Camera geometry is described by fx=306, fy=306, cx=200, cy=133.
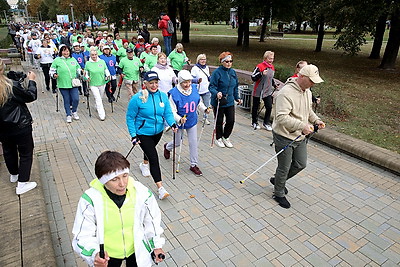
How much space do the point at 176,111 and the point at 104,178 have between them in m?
3.30

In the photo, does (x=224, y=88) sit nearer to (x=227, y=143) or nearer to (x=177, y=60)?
(x=227, y=143)

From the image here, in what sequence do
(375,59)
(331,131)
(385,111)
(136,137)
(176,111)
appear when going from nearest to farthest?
(136,137) < (176,111) < (331,131) < (385,111) < (375,59)

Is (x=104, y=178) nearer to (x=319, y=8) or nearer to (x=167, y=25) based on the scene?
(x=167, y=25)

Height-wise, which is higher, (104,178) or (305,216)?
(104,178)

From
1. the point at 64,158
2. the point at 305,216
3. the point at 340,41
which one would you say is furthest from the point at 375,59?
the point at 64,158

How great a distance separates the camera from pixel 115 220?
247 cm

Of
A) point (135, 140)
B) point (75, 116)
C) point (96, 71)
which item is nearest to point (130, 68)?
point (96, 71)

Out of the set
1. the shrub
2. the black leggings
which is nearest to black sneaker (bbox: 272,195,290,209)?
the black leggings

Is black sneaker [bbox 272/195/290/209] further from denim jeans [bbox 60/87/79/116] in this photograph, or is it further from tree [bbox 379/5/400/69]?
tree [bbox 379/5/400/69]

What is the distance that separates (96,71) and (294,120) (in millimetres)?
6521

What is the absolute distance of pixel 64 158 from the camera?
6613 millimetres

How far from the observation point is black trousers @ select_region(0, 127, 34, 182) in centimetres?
466

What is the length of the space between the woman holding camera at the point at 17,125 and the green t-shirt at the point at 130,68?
5.07 meters

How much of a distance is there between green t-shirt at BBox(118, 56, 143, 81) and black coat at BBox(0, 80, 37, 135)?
5148 millimetres
